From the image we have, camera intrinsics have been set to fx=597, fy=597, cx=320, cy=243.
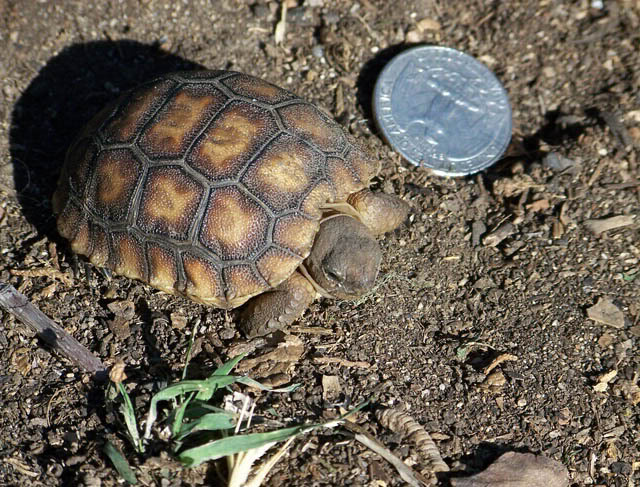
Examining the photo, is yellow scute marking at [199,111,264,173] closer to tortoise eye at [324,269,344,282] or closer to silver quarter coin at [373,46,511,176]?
tortoise eye at [324,269,344,282]

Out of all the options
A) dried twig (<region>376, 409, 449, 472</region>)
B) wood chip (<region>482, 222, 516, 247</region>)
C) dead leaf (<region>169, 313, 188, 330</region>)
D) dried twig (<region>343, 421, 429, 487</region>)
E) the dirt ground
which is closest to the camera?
dried twig (<region>343, 421, 429, 487</region>)

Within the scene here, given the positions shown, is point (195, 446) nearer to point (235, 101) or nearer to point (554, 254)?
point (235, 101)

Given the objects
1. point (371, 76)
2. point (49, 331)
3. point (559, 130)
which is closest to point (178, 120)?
point (49, 331)

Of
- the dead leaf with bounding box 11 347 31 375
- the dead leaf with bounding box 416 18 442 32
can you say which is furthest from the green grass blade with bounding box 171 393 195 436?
the dead leaf with bounding box 416 18 442 32

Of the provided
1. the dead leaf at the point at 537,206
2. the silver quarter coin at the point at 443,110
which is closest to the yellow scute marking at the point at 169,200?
the silver quarter coin at the point at 443,110

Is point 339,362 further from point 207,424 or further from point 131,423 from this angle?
point 131,423

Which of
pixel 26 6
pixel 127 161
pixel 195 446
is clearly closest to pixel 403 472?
pixel 195 446
